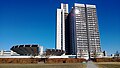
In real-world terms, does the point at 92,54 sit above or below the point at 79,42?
below

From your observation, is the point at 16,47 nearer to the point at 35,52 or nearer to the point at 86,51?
the point at 35,52

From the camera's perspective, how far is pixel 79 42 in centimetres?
19975

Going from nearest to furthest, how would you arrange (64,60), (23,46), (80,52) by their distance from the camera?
(64,60), (23,46), (80,52)

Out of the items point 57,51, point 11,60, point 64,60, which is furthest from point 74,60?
point 57,51

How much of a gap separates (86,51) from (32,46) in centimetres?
8155

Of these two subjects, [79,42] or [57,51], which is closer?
[57,51]

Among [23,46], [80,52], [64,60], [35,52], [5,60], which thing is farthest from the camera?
[80,52]

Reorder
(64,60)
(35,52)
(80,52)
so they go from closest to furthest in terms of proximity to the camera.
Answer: (64,60) → (35,52) → (80,52)

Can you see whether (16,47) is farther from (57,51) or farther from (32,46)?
(57,51)

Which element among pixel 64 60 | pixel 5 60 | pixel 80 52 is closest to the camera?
pixel 5 60

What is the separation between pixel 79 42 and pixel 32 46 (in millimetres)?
77838

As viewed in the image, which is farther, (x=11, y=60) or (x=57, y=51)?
(x=57, y=51)

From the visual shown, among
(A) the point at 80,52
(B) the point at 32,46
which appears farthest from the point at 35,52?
(A) the point at 80,52

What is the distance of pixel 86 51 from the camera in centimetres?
19838
